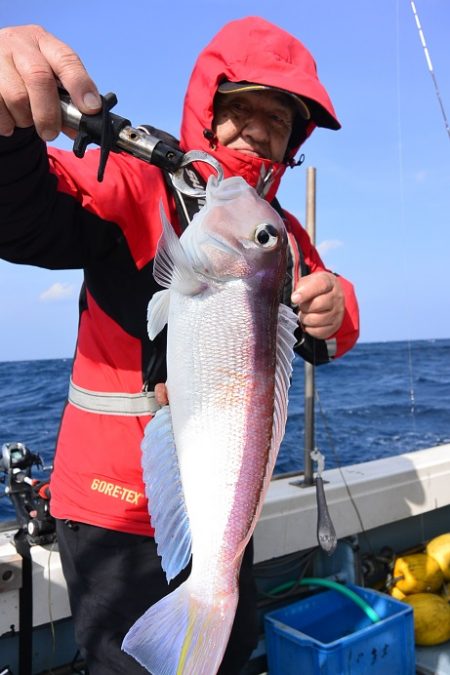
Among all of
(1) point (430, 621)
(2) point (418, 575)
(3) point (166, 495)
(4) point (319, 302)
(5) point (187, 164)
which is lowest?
(1) point (430, 621)

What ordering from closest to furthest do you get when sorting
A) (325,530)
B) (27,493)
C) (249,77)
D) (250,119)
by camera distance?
(249,77), (250,119), (325,530), (27,493)

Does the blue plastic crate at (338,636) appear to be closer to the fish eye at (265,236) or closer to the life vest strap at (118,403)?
the life vest strap at (118,403)

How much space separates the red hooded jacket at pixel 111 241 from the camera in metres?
1.65

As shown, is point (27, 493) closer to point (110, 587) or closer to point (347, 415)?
point (110, 587)

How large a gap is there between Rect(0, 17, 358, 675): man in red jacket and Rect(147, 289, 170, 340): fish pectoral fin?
395 millimetres

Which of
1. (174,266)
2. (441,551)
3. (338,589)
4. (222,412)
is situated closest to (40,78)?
(174,266)

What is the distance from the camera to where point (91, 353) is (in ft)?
6.68

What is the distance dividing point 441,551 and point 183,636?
299 centimetres

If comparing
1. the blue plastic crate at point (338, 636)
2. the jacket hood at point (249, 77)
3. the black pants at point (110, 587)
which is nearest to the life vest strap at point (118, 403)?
the black pants at point (110, 587)

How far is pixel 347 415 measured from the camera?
519 inches

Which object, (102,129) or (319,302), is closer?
(102,129)

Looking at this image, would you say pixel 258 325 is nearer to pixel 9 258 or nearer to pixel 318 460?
pixel 9 258

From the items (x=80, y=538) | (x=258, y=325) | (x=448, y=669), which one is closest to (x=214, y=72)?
(x=258, y=325)

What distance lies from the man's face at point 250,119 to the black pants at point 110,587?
144cm
